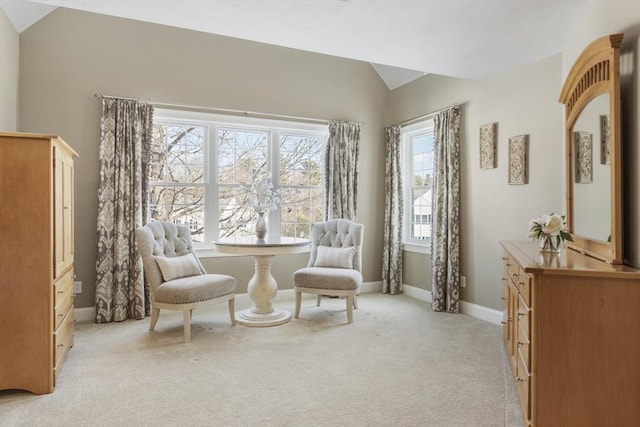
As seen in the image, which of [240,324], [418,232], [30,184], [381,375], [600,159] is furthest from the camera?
[418,232]

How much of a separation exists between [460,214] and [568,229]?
1554 millimetres

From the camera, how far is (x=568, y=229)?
113 inches

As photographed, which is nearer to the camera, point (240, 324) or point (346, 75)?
point (240, 324)

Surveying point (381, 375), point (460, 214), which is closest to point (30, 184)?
point (381, 375)

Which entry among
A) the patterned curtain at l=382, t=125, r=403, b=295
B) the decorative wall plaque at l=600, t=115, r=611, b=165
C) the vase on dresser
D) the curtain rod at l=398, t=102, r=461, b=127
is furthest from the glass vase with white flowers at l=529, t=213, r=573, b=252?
the patterned curtain at l=382, t=125, r=403, b=295

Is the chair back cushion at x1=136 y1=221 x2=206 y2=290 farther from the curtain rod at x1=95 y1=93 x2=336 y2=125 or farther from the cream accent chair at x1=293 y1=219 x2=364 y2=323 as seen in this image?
the curtain rod at x1=95 y1=93 x2=336 y2=125

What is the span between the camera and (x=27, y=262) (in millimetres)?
2465

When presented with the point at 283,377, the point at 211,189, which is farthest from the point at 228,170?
the point at 283,377

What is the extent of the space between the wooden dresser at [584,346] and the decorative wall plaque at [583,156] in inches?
31.4

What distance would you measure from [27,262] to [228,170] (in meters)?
2.57

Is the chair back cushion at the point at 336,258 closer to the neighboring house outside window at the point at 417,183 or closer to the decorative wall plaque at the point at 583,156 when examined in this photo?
the neighboring house outside window at the point at 417,183

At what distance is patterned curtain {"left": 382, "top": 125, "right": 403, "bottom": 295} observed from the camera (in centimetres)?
525

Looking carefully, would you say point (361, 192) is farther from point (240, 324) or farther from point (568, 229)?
point (568, 229)

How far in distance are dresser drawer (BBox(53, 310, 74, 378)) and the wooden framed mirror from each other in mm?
3199
